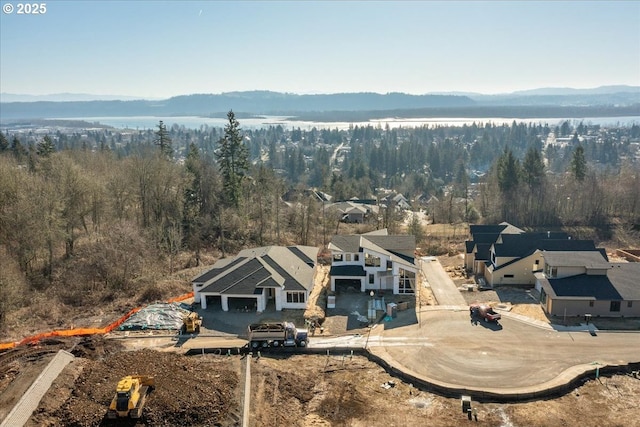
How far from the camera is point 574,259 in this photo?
31.7m

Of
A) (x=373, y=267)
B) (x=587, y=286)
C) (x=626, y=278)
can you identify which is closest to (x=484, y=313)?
(x=587, y=286)

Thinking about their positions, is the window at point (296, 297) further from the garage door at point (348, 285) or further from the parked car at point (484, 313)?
the parked car at point (484, 313)

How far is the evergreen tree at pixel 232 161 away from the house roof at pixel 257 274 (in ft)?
59.4

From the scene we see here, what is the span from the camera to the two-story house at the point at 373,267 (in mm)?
33969

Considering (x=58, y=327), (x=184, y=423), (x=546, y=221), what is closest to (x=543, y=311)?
(x=184, y=423)

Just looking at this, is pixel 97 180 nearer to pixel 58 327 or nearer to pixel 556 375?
pixel 58 327

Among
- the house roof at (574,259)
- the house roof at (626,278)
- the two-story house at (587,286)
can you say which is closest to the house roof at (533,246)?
the house roof at (574,259)

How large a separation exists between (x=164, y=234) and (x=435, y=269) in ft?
85.7

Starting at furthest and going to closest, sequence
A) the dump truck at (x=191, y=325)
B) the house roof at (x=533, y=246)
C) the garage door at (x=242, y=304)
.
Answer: the house roof at (x=533, y=246) → the garage door at (x=242, y=304) → the dump truck at (x=191, y=325)

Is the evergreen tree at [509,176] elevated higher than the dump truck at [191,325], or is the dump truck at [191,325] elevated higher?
the evergreen tree at [509,176]

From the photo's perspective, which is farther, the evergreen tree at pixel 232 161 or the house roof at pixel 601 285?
the evergreen tree at pixel 232 161

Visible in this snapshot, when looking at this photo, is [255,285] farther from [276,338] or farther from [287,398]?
[287,398]

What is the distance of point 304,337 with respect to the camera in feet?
84.6

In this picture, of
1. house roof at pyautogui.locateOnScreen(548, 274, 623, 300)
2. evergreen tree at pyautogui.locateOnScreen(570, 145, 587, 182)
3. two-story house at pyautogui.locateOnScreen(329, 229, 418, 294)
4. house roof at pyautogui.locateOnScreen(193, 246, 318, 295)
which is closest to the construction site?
house roof at pyautogui.locateOnScreen(193, 246, 318, 295)
